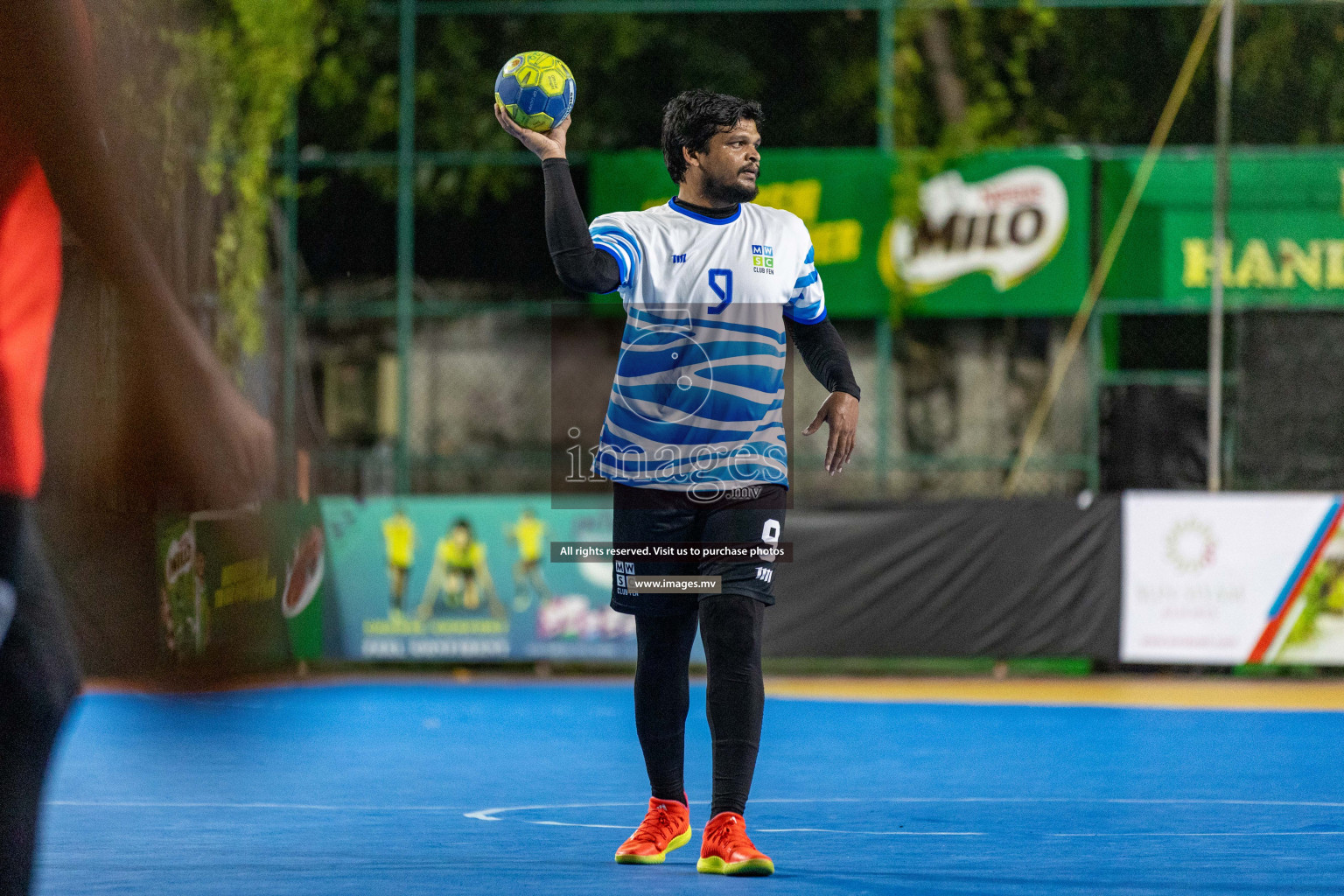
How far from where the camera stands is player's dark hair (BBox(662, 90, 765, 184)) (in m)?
4.90

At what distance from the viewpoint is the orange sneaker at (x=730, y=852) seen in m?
4.48

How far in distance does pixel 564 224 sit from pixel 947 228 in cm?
1056

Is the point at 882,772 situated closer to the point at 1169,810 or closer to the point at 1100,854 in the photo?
the point at 1169,810

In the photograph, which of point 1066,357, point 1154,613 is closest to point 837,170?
point 1066,357

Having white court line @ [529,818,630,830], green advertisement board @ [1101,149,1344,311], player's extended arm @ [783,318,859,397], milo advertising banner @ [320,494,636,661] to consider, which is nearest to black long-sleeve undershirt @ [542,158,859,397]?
player's extended arm @ [783,318,859,397]

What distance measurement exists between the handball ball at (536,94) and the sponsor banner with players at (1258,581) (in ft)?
30.1

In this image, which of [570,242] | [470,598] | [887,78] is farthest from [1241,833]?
[887,78]

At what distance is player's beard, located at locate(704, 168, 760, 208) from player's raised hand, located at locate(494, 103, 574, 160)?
459 mm

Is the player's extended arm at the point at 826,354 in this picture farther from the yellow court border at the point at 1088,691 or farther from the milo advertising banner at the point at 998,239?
the milo advertising banner at the point at 998,239

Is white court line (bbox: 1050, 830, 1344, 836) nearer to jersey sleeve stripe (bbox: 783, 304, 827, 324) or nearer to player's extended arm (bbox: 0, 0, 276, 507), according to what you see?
jersey sleeve stripe (bbox: 783, 304, 827, 324)

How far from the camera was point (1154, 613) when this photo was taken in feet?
42.3

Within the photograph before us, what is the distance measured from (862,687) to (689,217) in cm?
825

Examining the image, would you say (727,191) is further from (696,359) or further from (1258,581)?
(1258,581)

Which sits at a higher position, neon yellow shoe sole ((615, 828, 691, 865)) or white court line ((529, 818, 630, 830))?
neon yellow shoe sole ((615, 828, 691, 865))
